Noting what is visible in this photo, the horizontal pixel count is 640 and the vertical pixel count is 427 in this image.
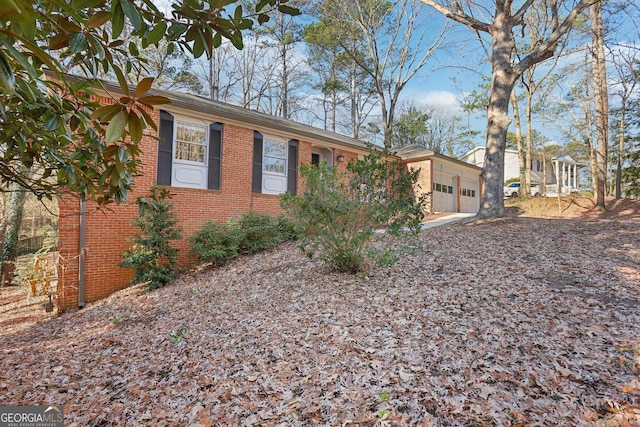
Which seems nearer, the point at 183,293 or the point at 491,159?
the point at 183,293

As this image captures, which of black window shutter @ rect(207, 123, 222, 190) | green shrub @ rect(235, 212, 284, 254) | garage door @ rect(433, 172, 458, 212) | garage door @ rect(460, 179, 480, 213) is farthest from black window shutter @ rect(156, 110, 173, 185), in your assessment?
garage door @ rect(460, 179, 480, 213)

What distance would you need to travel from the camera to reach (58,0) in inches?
37.6

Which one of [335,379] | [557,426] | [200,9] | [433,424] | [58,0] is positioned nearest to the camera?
[58,0]

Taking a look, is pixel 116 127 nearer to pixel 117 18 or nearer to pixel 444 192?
pixel 117 18

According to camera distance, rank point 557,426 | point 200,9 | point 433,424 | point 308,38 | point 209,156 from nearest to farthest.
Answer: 1. point 200,9
2. point 557,426
3. point 433,424
4. point 209,156
5. point 308,38

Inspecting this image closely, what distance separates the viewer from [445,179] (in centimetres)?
1595

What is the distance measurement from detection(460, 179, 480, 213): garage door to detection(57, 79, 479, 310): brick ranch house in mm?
9392

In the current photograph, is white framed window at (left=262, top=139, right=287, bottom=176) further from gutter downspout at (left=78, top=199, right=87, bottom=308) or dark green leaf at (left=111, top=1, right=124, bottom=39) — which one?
dark green leaf at (left=111, top=1, right=124, bottom=39)

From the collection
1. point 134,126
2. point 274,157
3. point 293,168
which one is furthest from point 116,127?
point 293,168

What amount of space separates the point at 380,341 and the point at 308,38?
17518 mm

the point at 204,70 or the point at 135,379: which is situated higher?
the point at 204,70

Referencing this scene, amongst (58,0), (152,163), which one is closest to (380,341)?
(58,0)

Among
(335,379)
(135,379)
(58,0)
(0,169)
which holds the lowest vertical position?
(135,379)

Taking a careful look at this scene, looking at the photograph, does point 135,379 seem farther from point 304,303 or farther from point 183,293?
point 183,293
